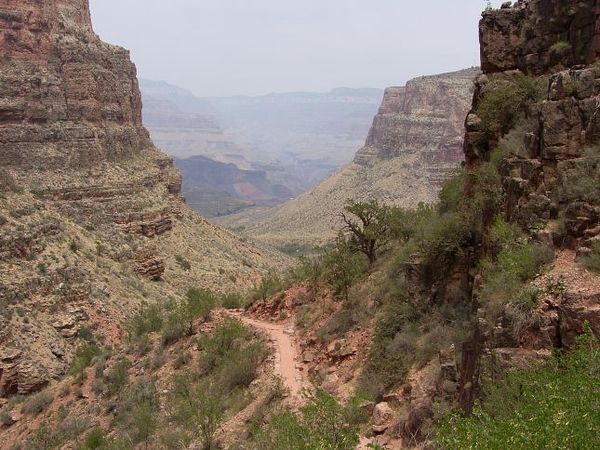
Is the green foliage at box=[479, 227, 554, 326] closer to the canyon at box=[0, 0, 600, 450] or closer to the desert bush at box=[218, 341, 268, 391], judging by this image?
the canyon at box=[0, 0, 600, 450]

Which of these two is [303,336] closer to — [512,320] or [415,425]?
[415,425]

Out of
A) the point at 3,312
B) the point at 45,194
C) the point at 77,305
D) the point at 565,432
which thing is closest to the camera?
the point at 565,432

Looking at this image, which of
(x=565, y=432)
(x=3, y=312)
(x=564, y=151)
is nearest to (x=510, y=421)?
(x=565, y=432)

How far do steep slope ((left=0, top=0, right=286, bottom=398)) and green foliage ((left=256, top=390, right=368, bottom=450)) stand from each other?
2283 centimetres

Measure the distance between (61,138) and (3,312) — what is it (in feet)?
81.0

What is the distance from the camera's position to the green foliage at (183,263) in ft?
191

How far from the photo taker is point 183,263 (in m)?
A: 58.8

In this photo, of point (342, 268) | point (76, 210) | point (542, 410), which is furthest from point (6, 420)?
point (76, 210)

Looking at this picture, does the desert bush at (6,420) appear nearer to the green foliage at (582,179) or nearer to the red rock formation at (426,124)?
the green foliage at (582,179)

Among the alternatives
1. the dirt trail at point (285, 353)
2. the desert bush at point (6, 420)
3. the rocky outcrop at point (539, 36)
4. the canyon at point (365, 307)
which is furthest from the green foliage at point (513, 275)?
the desert bush at point (6, 420)

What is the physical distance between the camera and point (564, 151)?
1588cm

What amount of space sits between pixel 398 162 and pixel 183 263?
3327 inches

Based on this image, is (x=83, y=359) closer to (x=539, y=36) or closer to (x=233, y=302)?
(x=233, y=302)

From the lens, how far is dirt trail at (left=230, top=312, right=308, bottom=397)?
22.2m
